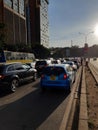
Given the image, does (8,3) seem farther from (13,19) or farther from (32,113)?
(32,113)

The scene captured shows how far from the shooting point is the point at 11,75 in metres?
13.1

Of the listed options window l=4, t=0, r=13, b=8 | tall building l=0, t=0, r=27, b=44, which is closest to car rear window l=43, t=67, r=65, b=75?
tall building l=0, t=0, r=27, b=44

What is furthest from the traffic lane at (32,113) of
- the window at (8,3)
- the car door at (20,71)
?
the window at (8,3)

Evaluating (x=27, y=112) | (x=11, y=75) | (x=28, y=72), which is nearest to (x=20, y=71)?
(x=11, y=75)

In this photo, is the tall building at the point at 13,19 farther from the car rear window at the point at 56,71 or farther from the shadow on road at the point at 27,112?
the shadow on road at the point at 27,112

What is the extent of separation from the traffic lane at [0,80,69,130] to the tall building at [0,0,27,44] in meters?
63.2

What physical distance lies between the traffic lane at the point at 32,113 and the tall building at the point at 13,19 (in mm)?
63186

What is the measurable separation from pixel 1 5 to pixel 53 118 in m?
72.3

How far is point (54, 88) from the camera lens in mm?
13141

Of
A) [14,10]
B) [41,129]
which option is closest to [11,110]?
[41,129]

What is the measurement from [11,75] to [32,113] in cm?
537

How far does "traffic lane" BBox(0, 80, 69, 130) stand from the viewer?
668 cm

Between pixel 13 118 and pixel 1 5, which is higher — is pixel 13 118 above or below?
below

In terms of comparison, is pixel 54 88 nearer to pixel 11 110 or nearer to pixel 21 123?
pixel 11 110
